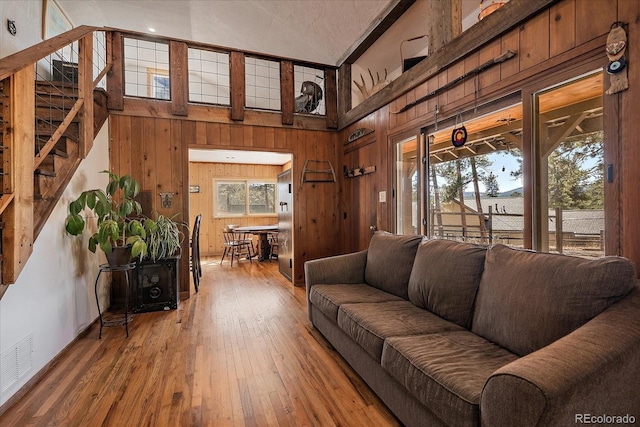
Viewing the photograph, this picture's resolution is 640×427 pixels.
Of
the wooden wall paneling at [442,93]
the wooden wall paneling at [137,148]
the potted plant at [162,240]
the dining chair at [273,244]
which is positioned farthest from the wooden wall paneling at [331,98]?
the dining chair at [273,244]

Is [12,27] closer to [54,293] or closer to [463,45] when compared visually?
[54,293]

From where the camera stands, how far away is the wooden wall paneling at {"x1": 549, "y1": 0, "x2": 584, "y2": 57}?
67.8 inches

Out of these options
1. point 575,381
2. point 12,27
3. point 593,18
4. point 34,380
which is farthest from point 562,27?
point 12,27

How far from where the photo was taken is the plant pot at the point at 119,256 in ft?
9.43

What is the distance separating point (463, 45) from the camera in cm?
242

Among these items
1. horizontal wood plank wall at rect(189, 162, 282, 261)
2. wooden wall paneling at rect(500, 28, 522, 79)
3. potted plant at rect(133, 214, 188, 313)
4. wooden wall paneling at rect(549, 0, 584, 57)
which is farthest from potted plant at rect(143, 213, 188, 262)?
horizontal wood plank wall at rect(189, 162, 282, 261)

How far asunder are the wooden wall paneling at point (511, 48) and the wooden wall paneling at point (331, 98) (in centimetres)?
272

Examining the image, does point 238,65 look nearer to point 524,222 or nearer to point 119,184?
point 119,184

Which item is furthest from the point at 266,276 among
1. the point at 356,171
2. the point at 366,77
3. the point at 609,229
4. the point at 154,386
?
the point at 609,229

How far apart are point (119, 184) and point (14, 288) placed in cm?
146

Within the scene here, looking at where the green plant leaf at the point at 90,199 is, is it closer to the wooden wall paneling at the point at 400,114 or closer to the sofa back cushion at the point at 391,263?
the sofa back cushion at the point at 391,263

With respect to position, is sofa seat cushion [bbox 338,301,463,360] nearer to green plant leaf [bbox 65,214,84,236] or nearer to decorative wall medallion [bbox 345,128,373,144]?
green plant leaf [bbox 65,214,84,236]

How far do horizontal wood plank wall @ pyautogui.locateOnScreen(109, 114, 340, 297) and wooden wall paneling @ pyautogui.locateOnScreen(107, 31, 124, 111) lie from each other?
0.16m

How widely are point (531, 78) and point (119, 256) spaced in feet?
12.1
